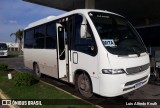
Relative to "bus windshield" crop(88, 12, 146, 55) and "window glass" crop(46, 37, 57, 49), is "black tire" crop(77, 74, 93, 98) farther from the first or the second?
"window glass" crop(46, 37, 57, 49)

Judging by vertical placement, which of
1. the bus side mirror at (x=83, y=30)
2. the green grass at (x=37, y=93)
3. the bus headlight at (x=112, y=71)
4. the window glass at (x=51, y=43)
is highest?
the bus side mirror at (x=83, y=30)

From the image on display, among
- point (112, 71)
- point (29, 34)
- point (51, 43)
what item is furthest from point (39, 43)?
point (112, 71)

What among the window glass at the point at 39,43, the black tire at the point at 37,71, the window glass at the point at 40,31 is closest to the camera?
the window glass at the point at 40,31

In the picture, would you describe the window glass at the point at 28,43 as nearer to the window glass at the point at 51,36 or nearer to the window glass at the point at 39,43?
the window glass at the point at 39,43

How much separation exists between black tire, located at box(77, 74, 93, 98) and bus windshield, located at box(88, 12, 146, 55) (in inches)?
52.6

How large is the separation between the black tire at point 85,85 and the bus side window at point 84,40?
2.78 ft

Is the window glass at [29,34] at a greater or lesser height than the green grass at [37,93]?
greater

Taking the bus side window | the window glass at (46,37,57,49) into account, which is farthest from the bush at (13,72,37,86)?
the bus side window

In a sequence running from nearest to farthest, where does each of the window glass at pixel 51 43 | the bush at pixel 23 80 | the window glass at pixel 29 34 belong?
1. the bush at pixel 23 80
2. the window glass at pixel 51 43
3. the window glass at pixel 29 34

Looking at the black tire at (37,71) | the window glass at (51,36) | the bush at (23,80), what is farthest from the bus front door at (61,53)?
the black tire at (37,71)

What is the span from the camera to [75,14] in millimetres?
8102

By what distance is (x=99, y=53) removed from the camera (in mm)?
Result: 6648

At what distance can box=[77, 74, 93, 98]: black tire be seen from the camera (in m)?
7.33

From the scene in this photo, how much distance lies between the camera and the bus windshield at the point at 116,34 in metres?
6.86
